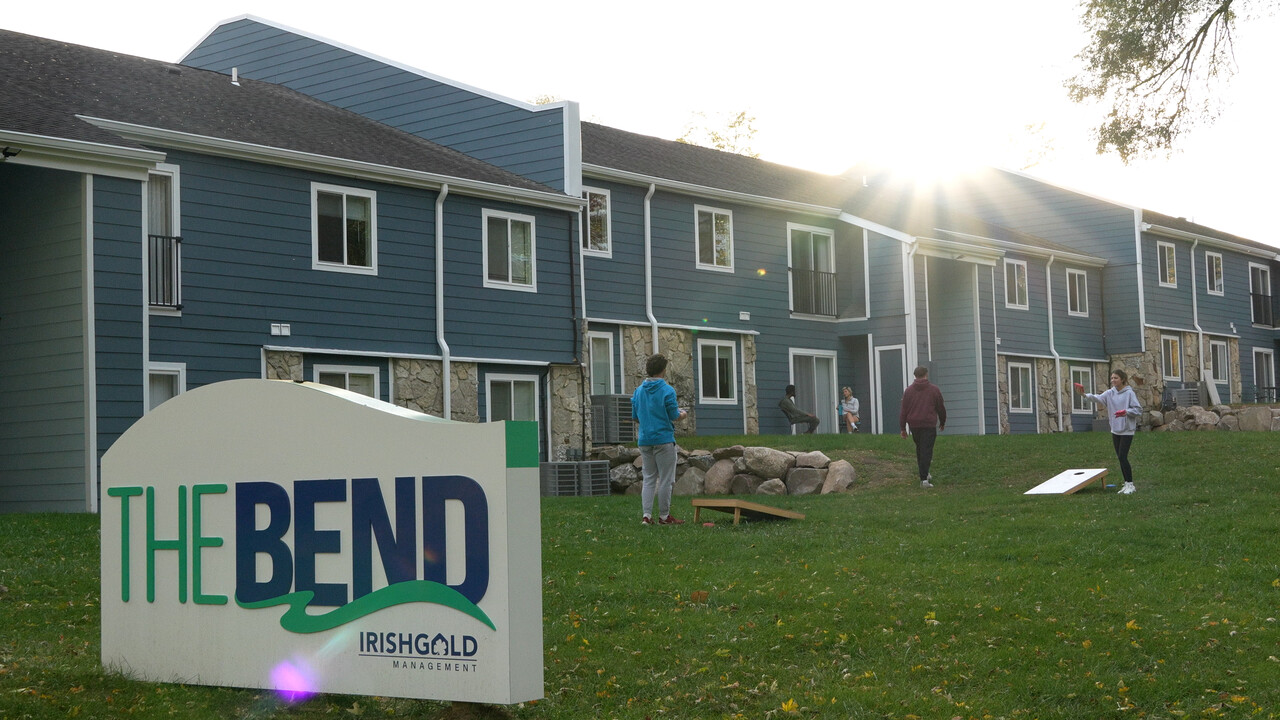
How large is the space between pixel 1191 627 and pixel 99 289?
45.0ft

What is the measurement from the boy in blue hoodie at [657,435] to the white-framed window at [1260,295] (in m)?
35.9

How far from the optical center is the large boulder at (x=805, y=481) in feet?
65.6

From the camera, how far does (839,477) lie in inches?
776

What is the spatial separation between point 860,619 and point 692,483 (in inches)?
477

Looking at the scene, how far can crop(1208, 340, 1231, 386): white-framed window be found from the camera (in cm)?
4135

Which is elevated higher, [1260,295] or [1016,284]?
[1260,295]

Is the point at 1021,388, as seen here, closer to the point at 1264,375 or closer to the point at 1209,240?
the point at 1209,240

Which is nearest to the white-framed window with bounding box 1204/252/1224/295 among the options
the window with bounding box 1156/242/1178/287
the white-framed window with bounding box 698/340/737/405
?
the window with bounding box 1156/242/1178/287

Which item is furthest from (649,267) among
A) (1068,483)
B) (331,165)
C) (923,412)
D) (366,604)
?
(366,604)

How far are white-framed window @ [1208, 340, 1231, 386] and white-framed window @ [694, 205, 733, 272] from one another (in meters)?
20.3

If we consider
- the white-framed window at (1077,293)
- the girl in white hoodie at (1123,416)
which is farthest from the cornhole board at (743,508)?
the white-framed window at (1077,293)

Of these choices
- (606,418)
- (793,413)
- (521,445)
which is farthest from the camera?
(793,413)

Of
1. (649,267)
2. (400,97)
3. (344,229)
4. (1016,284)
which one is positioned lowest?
(649,267)

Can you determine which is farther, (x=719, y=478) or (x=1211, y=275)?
(x=1211, y=275)
